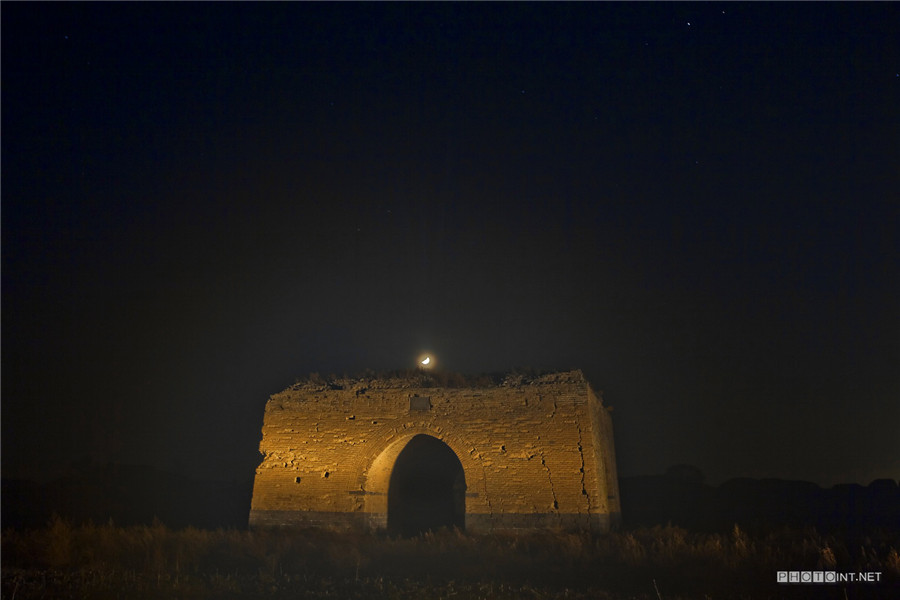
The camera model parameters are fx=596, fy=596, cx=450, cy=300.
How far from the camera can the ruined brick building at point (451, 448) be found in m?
13.5

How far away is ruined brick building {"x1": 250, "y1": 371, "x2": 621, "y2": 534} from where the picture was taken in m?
13.5

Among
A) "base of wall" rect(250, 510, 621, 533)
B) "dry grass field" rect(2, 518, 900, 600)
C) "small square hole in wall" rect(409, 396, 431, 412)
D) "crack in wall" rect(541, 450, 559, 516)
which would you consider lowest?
"dry grass field" rect(2, 518, 900, 600)

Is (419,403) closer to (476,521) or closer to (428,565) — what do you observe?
(476,521)

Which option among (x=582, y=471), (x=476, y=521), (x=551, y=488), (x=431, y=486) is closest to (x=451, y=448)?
(x=476, y=521)

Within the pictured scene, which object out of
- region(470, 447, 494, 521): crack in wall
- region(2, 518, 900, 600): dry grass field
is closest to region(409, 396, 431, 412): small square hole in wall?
region(470, 447, 494, 521): crack in wall

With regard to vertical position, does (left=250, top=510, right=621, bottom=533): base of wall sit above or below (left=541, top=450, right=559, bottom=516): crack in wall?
below

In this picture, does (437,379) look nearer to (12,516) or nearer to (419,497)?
(419,497)

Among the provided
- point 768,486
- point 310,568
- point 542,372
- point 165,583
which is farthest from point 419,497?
point 768,486

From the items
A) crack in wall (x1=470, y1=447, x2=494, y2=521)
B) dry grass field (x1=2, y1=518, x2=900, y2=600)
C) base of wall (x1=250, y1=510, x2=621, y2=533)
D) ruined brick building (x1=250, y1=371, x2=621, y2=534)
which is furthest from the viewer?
crack in wall (x1=470, y1=447, x2=494, y2=521)

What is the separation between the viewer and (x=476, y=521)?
1369 centimetres

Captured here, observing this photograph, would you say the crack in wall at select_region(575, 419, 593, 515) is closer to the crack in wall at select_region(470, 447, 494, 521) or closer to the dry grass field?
the dry grass field

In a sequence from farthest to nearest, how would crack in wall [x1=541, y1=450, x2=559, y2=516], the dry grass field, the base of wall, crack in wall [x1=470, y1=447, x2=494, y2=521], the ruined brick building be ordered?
crack in wall [x1=470, y1=447, x2=494, y2=521], the ruined brick building, crack in wall [x1=541, y1=450, x2=559, y2=516], the base of wall, the dry grass field

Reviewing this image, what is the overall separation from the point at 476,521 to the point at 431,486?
7.75 metres

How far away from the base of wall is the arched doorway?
16.3ft
